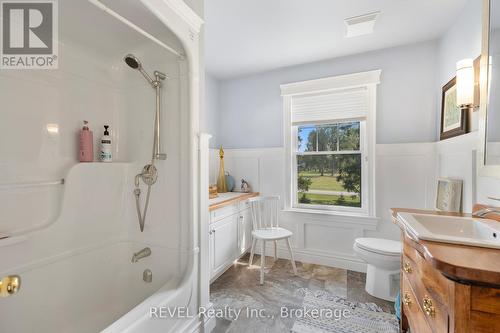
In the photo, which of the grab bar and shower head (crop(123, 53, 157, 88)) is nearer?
the grab bar

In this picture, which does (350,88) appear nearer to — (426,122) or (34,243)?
(426,122)

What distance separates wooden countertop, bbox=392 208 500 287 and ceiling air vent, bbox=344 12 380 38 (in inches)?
73.7

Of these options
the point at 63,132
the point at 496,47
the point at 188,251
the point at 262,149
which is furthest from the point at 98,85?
the point at 496,47

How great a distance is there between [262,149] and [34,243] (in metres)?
2.29

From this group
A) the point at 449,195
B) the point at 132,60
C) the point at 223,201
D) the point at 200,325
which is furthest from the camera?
the point at 223,201

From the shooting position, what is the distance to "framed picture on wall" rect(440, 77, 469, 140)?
172 centimetres

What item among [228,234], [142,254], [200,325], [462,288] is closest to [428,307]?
[462,288]

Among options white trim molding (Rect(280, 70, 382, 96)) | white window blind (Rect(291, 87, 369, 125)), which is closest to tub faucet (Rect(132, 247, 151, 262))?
white window blind (Rect(291, 87, 369, 125))

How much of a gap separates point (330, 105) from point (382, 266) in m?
1.74

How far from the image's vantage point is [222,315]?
1.82 meters

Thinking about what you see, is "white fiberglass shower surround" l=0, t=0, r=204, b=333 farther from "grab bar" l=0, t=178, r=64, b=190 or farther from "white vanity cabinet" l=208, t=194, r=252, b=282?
"white vanity cabinet" l=208, t=194, r=252, b=282

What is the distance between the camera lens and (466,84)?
1.53 m

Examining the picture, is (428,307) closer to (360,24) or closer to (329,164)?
(329,164)

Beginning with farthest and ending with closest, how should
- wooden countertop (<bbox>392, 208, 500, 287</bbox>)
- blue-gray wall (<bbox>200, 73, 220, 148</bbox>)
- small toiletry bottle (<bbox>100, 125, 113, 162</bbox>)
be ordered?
blue-gray wall (<bbox>200, 73, 220, 148</bbox>) < small toiletry bottle (<bbox>100, 125, 113, 162</bbox>) < wooden countertop (<bbox>392, 208, 500, 287</bbox>)
